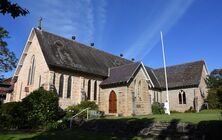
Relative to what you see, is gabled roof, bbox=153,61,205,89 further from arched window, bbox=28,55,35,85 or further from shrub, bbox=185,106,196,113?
arched window, bbox=28,55,35,85

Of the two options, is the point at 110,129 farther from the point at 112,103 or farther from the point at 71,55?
the point at 71,55

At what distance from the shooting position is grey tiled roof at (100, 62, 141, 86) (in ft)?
97.3

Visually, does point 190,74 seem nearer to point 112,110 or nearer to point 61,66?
point 112,110

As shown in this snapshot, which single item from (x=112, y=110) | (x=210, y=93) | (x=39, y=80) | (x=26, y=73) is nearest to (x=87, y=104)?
(x=112, y=110)

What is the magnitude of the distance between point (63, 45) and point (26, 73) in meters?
6.02

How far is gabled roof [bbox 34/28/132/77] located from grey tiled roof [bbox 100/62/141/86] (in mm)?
1123

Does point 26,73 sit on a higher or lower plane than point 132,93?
higher

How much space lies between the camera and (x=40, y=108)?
2303cm

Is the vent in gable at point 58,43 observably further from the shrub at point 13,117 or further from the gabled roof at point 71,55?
the shrub at point 13,117

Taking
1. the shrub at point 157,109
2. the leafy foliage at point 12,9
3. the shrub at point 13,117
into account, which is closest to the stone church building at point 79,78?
the shrub at point 157,109

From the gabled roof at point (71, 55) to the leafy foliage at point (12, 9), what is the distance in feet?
60.5

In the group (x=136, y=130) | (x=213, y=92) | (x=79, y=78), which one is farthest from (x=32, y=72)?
(x=213, y=92)

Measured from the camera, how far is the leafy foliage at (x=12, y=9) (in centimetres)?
816

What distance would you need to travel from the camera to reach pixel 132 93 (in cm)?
2925
